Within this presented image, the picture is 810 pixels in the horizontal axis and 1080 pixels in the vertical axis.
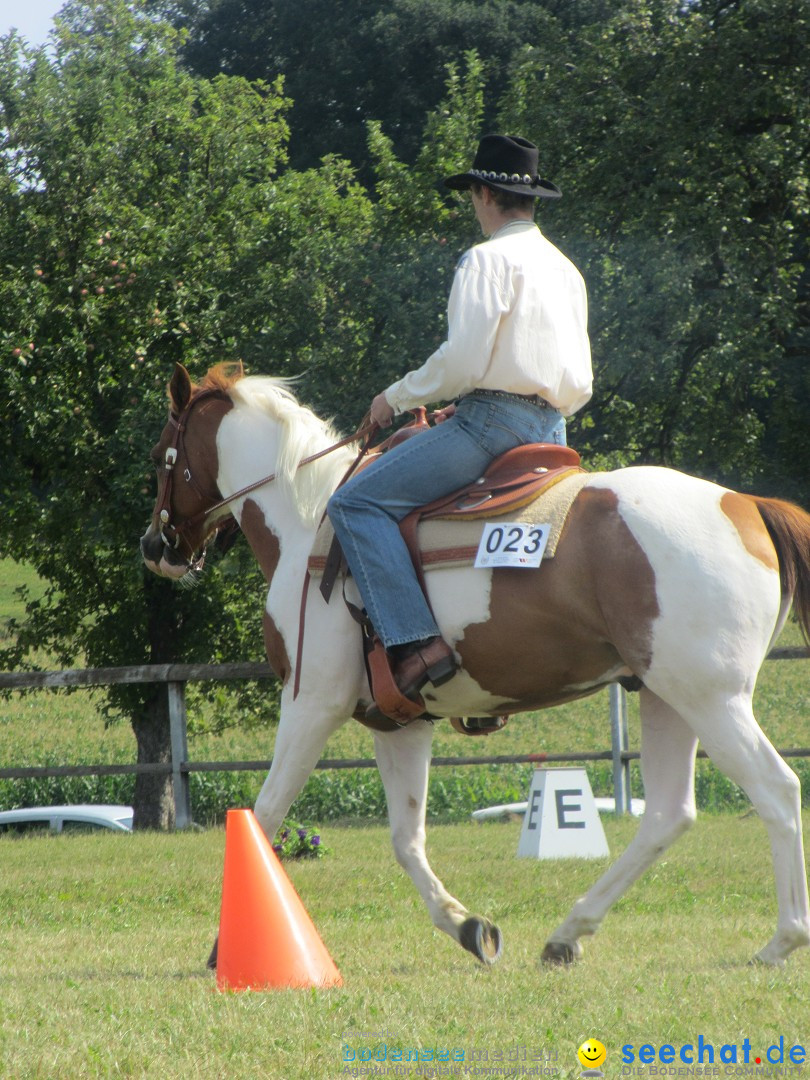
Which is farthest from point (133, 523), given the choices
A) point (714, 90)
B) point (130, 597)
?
point (714, 90)

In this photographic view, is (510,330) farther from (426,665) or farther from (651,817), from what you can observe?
(651,817)

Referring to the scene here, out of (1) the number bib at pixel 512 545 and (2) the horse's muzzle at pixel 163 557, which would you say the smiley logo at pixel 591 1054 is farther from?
(2) the horse's muzzle at pixel 163 557

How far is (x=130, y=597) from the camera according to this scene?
52.7 ft

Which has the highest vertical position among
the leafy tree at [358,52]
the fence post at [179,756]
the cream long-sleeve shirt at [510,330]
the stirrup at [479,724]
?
the leafy tree at [358,52]

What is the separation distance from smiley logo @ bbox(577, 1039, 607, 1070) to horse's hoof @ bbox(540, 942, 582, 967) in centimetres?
136

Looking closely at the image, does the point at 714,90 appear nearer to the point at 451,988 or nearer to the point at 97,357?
the point at 97,357

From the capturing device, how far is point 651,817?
15.9 ft

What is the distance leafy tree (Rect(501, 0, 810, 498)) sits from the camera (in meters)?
13.8

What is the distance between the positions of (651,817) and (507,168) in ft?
8.79

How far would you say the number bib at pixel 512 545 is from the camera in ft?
14.8

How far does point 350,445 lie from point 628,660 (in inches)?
69.4

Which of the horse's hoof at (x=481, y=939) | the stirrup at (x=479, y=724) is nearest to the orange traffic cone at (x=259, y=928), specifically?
the horse's hoof at (x=481, y=939)

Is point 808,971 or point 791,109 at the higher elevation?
point 791,109

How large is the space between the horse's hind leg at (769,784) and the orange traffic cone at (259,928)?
5.36 ft
